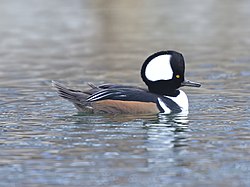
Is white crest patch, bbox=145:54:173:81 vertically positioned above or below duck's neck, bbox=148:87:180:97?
above

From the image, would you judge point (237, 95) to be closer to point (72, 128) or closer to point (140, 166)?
point (72, 128)

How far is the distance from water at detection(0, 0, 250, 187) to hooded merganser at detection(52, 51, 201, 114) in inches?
8.3

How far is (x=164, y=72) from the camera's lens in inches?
502

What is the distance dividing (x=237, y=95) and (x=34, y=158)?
15.8ft

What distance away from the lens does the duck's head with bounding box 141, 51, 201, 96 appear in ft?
41.4

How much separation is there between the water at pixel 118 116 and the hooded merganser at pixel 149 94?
21 cm

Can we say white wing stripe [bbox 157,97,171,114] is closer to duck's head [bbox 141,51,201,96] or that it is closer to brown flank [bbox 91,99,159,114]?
brown flank [bbox 91,99,159,114]

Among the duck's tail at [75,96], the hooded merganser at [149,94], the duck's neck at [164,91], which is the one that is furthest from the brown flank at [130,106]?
the duck's neck at [164,91]

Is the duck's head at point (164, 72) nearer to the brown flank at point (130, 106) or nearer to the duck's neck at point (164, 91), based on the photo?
the duck's neck at point (164, 91)

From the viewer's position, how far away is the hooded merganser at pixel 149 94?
488 inches

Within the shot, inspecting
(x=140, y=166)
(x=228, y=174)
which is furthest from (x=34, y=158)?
(x=228, y=174)

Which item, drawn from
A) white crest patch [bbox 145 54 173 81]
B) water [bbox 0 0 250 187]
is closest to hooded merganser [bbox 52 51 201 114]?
white crest patch [bbox 145 54 173 81]

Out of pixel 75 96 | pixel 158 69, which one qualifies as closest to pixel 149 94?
pixel 158 69

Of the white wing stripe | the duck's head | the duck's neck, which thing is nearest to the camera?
the white wing stripe
